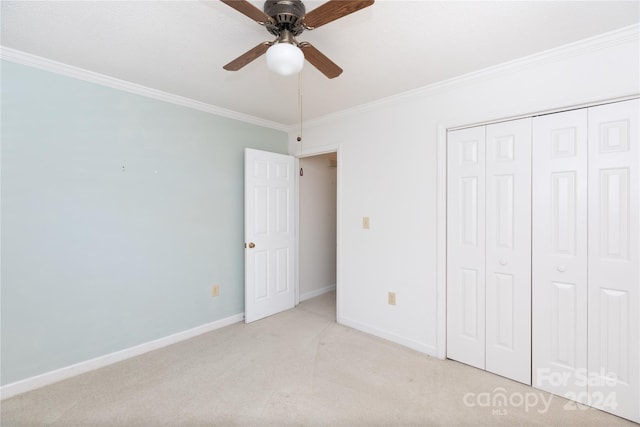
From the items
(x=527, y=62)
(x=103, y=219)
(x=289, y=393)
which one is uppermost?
(x=527, y=62)

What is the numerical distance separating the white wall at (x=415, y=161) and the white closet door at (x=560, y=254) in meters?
0.24

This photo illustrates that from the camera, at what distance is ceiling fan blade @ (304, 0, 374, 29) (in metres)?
1.21

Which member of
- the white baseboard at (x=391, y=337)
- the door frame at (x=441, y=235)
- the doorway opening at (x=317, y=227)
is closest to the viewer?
the door frame at (x=441, y=235)

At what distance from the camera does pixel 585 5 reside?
156 centimetres

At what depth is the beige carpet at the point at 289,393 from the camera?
1824 mm

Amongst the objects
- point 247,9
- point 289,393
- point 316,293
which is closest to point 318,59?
point 247,9

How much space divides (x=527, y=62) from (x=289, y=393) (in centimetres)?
285

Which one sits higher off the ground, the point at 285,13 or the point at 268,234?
the point at 285,13

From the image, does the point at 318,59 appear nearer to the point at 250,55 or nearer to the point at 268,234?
the point at 250,55

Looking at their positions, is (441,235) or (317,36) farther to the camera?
(441,235)

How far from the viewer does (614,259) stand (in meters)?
1.85

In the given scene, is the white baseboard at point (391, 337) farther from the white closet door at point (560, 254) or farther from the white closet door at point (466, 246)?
the white closet door at point (560, 254)

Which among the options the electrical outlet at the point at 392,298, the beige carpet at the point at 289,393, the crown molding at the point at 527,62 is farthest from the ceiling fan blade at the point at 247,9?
the electrical outlet at the point at 392,298

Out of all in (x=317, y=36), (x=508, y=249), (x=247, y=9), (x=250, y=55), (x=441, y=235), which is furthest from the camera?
(x=441, y=235)
